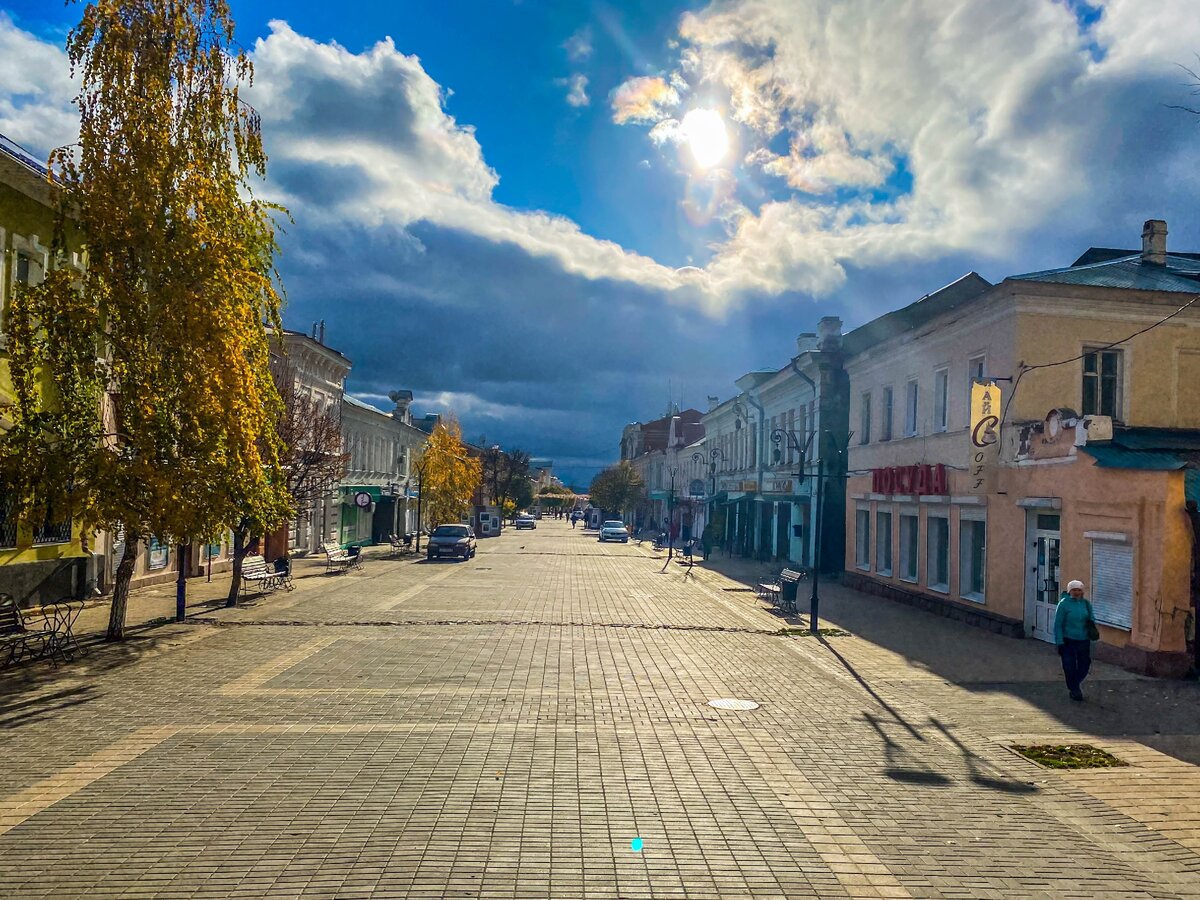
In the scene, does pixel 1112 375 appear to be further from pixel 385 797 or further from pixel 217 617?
pixel 217 617

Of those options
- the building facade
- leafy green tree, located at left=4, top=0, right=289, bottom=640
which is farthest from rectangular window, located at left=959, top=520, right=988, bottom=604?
leafy green tree, located at left=4, top=0, right=289, bottom=640

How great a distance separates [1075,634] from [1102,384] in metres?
8.88

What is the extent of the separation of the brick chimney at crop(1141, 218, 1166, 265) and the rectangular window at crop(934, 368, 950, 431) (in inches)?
206

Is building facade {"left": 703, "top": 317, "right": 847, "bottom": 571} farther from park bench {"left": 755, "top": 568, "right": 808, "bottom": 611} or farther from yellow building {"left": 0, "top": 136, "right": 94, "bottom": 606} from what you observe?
yellow building {"left": 0, "top": 136, "right": 94, "bottom": 606}

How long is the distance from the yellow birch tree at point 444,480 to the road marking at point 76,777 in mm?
39385

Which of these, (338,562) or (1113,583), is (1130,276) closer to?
(1113,583)

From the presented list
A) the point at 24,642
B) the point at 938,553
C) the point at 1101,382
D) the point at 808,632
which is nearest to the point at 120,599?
the point at 24,642

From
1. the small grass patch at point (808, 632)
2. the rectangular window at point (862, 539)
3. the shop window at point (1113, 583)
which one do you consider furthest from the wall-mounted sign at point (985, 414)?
the rectangular window at point (862, 539)

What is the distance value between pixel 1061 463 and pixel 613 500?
78607mm

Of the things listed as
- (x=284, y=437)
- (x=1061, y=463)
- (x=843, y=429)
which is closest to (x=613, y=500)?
(x=843, y=429)

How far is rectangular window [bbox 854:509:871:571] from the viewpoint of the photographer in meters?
27.4

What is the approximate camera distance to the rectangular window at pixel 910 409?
24362 mm

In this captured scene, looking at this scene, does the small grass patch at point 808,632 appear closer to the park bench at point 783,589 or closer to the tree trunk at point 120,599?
the park bench at point 783,589

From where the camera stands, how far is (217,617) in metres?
18.6
